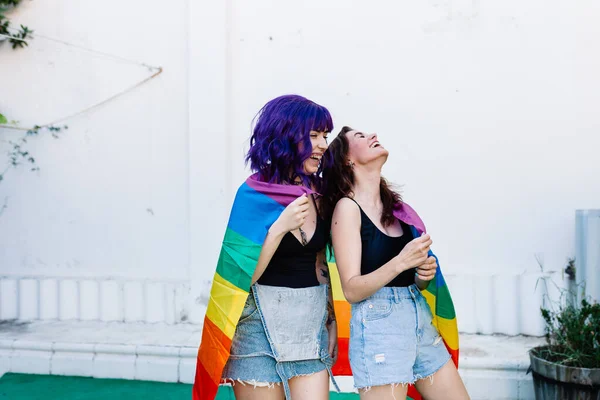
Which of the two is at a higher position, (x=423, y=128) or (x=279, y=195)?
(x=423, y=128)

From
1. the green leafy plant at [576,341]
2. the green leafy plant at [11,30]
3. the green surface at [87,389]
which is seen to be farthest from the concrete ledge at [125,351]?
the green leafy plant at [11,30]

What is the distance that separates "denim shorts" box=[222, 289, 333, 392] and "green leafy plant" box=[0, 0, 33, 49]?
3980mm

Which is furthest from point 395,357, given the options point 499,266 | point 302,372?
point 499,266

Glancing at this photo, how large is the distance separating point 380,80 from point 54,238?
2.91 meters

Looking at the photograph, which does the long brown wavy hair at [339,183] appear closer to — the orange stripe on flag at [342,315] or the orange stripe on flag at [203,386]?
the orange stripe on flag at [342,315]

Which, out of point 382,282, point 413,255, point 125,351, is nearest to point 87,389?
point 125,351

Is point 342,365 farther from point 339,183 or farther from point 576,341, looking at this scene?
point 576,341

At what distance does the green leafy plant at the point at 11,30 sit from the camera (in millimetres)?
5461

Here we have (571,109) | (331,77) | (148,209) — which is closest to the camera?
(571,109)

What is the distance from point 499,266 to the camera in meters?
4.74

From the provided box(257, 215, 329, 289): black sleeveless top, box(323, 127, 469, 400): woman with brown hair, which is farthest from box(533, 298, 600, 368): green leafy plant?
box(257, 215, 329, 289): black sleeveless top

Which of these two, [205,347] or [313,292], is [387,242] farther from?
[205,347]

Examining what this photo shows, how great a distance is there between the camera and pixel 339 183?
263cm

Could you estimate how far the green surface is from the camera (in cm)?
430
